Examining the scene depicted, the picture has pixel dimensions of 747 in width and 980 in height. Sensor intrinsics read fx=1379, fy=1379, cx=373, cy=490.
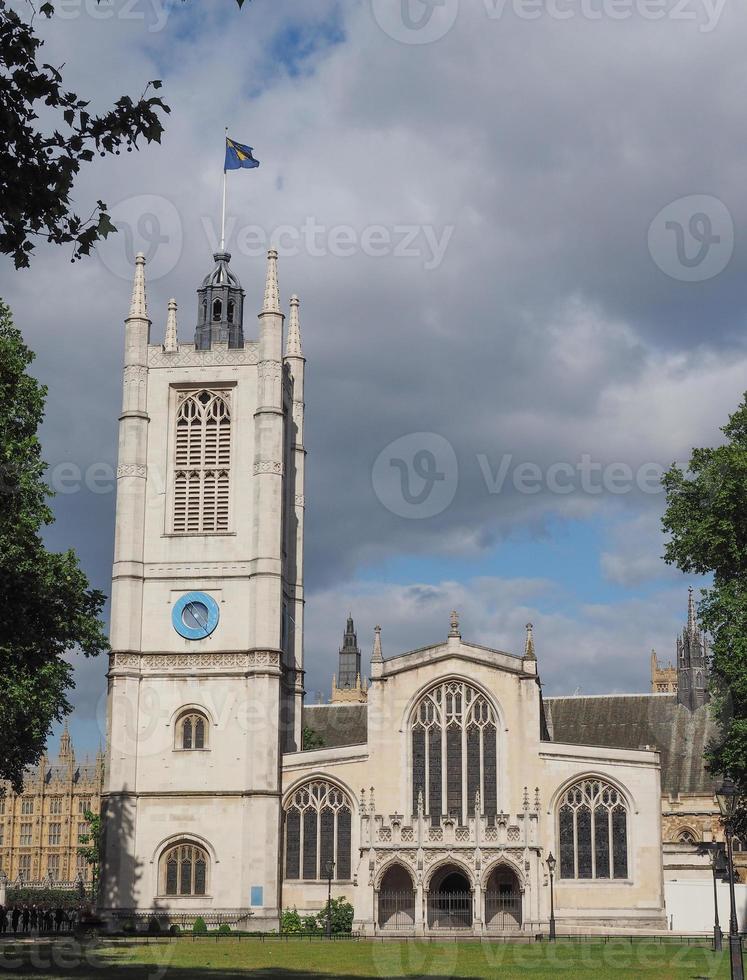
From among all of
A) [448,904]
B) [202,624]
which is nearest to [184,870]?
[202,624]

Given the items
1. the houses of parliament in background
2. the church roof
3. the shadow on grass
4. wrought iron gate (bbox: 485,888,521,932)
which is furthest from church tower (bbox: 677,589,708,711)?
the houses of parliament in background

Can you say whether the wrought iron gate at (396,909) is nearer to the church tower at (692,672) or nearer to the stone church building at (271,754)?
the stone church building at (271,754)

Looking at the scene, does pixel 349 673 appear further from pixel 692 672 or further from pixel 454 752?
pixel 454 752

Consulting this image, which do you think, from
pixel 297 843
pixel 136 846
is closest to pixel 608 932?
pixel 297 843

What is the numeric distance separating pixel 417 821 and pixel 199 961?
21690mm

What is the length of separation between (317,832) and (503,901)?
8393mm

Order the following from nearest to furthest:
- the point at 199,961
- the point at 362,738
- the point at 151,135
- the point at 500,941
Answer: the point at 151,135, the point at 199,961, the point at 500,941, the point at 362,738

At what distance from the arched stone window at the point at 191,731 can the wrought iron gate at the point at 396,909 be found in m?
10.1

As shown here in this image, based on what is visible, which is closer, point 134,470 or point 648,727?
point 134,470

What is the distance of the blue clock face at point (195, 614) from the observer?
60688 millimetres

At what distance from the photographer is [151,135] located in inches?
659

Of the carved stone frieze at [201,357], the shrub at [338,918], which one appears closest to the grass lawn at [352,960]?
the shrub at [338,918]

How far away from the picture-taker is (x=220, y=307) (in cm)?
6638

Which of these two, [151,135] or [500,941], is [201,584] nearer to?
[500,941]
